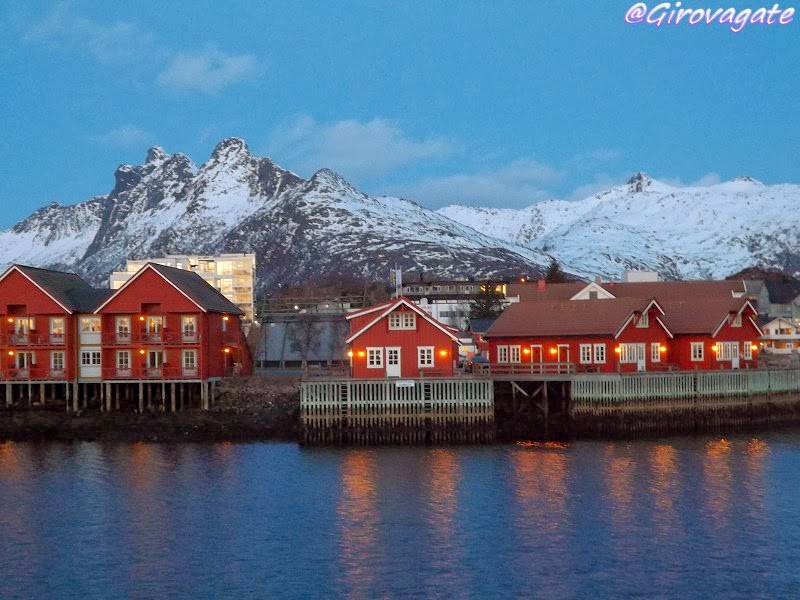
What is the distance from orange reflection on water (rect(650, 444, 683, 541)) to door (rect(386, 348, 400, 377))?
15905 millimetres

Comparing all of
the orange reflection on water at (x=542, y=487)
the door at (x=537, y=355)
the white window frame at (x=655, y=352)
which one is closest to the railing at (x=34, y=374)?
the door at (x=537, y=355)

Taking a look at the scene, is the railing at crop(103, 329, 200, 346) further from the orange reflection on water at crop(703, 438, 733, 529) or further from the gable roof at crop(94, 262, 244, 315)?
the orange reflection on water at crop(703, 438, 733, 529)

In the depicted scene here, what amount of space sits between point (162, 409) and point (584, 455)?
94.3ft

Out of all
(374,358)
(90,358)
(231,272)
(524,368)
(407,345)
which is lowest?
(524,368)

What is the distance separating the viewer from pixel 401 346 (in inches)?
2502

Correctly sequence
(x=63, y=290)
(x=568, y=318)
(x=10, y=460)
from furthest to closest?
(x=63, y=290), (x=568, y=318), (x=10, y=460)

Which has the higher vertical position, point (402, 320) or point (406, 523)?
point (402, 320)

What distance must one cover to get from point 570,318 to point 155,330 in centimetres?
2737

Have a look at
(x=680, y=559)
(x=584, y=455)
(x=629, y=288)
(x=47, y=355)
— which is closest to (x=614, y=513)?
(x=680, y=559)

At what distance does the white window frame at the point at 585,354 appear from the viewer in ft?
220

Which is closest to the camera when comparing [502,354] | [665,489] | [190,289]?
[665,489]

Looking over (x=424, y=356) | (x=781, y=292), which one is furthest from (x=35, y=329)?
(x=781, y=292)

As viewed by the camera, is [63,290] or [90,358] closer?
[90,358]

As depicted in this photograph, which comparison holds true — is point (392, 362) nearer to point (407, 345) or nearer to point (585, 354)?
point (407, 345)
